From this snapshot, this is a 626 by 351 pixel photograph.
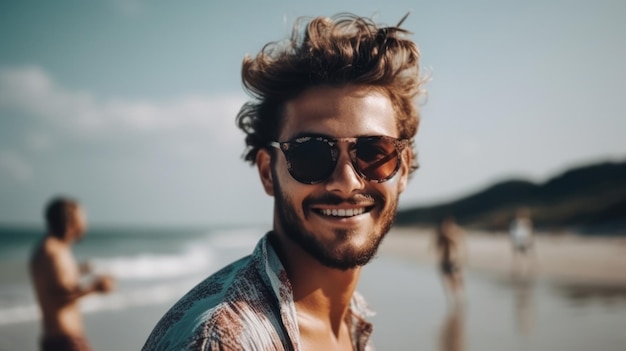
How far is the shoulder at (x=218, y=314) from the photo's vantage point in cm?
119

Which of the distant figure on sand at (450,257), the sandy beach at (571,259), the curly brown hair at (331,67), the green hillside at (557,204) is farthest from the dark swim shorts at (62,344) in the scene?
the green hillside at (557,204)

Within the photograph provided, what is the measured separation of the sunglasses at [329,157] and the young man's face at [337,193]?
2cm

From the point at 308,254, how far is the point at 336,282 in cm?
18

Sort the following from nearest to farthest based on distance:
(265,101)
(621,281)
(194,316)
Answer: (194,316) < (265,101) < (621,281)

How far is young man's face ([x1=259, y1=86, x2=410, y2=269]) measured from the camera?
5.61ft

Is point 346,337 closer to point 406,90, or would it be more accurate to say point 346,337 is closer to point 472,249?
point 406,90

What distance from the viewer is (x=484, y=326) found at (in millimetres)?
10422

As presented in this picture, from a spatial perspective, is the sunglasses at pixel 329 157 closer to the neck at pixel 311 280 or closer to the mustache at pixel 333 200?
the mustache at pixel 333 200

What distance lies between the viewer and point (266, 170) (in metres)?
1.97

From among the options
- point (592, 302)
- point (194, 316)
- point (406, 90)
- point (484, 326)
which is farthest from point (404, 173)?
point (592, 302)

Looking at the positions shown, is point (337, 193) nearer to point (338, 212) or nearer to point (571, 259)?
point (338, 212)

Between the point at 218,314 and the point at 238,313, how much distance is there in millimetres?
62

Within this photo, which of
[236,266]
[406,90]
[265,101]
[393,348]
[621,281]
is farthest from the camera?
[621,281]

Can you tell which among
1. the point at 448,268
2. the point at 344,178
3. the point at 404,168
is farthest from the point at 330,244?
the point at 448,268
